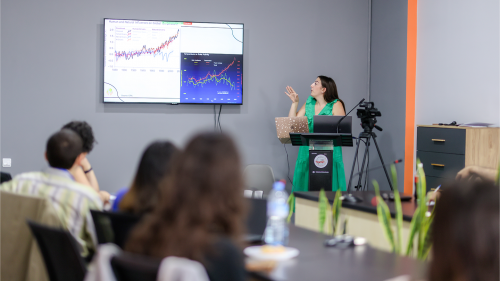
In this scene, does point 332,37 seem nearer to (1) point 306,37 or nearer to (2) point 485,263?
(1) point 306,37

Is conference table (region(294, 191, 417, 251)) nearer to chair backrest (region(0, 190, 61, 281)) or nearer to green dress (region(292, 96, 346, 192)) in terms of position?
chair backrest (region(0, 190, 61, 281))

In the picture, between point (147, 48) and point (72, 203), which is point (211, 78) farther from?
point (72, 203)

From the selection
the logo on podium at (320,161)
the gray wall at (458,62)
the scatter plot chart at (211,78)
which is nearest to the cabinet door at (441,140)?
the gray wall at (458,62)

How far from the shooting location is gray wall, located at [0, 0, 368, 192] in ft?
15.6

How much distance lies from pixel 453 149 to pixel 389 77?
1.67 m

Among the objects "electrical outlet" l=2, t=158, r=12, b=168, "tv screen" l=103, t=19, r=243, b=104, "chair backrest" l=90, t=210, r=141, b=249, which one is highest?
"tv screen" l=103, t=19, r=243, b=104

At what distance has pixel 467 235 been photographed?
0.70m

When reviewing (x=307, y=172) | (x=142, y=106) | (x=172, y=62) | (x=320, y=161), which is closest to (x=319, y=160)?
(x=320, y=161)

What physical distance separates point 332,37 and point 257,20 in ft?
3.25

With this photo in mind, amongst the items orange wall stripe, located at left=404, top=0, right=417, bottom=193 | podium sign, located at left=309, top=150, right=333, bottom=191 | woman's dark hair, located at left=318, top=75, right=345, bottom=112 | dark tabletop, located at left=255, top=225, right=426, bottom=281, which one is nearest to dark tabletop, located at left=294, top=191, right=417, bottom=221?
dark tabletop, located at left=255, top=225, right=426, bottom=281

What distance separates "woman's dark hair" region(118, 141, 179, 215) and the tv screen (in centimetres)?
344

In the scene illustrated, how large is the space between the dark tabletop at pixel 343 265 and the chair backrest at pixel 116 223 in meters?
0.48

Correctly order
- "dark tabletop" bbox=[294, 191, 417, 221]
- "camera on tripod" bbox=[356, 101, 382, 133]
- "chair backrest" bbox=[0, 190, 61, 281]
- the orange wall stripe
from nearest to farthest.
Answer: "chair backrest" bbox=[0, 190, 61, 281] < "dark tabletop" bbox=[294, 191, 417, 221] < "camera on tripod" bbox=[356, 101, 382, 133] < the orange wall stripe

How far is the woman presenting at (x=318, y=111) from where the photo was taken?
4623mm
